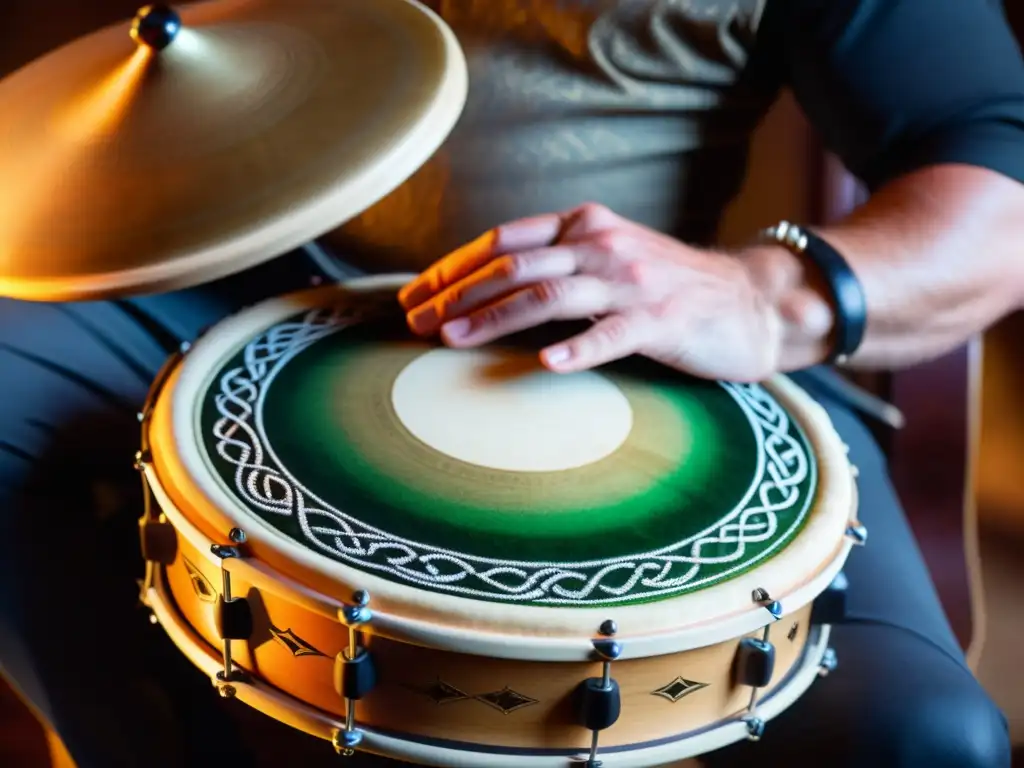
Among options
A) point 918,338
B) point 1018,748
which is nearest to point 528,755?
point 918,338

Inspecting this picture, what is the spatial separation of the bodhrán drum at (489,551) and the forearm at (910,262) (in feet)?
0.34

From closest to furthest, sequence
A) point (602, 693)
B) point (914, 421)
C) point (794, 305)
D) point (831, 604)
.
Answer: point (602, 693) < point (831, 604) < point (794, 305) < point (914, 421)

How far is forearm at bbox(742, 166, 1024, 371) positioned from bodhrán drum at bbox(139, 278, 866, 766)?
0.10m

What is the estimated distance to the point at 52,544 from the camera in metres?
0.70

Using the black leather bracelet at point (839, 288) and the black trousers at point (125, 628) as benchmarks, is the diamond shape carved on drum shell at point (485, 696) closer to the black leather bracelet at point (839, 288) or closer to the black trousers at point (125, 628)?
the black trousers at point (125, 628)

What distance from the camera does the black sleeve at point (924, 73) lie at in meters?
0.75

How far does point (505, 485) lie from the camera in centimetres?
55

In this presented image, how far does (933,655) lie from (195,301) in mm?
642

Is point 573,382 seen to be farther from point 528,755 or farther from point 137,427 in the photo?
point 137,427

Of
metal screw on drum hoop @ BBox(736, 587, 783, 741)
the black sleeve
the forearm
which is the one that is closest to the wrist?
the forearm

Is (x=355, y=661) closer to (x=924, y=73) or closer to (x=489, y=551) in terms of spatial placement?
(x=489, y=551)

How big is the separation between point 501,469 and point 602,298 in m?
0.14

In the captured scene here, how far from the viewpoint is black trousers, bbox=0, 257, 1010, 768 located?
2.01ft

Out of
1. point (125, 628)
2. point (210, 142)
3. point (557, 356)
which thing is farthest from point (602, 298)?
point (125, 628)
